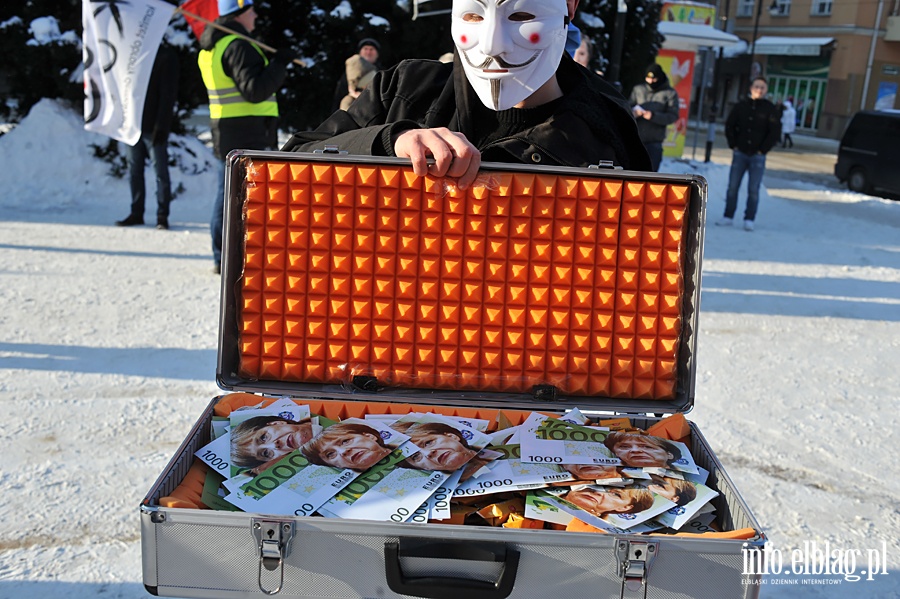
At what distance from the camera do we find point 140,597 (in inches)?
106

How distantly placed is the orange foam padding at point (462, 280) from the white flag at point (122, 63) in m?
5.27

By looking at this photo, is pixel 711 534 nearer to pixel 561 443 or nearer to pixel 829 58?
pixel 561 443

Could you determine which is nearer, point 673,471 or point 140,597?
point 673,471

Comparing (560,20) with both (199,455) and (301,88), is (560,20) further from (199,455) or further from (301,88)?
(301,88)

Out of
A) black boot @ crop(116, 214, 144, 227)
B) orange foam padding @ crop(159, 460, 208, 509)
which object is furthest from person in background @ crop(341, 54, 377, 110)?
orange foam padding @ crop(159, 460, 208, 509)

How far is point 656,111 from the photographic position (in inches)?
324

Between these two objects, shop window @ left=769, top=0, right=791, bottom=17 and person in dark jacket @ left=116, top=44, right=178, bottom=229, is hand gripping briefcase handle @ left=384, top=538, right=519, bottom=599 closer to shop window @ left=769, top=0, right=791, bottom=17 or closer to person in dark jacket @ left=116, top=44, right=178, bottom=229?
person in dark jacket @ left=116, top=44, right=178, bottom=229

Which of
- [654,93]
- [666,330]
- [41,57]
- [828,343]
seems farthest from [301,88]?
[666,330]

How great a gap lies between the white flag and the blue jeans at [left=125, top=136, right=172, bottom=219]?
989 mm

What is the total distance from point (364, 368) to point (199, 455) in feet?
1.66

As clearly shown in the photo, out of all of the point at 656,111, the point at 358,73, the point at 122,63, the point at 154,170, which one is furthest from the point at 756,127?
the point at 122,63

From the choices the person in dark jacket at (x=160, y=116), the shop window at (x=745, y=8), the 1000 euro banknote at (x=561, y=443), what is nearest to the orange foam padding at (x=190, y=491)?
the 1000 euro banknote at (x=561, y=443)

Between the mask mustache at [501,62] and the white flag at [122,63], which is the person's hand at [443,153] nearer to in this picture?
the mask mustache at [501,62]

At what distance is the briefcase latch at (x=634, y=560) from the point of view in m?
1.47
